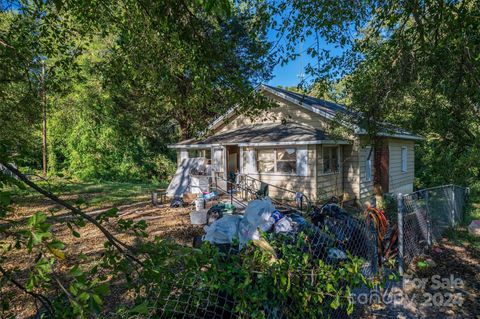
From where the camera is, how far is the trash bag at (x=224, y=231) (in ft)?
11.2

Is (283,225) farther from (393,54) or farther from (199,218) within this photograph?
(199,218)

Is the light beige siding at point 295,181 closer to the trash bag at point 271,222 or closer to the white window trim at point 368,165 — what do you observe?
the white window trim at point 368,165

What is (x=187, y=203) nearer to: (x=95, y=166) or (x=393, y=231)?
(x=393, y=231)

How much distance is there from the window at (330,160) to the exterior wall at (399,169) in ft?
11.1

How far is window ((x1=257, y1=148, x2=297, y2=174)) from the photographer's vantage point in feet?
38.8

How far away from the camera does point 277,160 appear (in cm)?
1216

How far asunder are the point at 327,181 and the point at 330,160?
3.39 feet

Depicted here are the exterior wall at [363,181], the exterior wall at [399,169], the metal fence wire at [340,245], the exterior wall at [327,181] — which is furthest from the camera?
the exterior wall at [399,169]

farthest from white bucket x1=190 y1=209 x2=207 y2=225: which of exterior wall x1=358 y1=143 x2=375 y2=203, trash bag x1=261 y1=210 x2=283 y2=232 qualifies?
exterior wall x1=358 y1=143 x2=375 y2=203

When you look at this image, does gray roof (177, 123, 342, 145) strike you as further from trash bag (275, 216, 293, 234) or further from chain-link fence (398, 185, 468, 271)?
trash bag (275, 216, 293, 234)

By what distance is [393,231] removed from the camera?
185 inches

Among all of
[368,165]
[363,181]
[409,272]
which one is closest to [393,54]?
[409,272]

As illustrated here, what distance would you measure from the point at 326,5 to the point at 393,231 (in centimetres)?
398

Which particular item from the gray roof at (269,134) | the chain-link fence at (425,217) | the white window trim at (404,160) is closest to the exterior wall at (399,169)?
the white window trim at (404,160)
